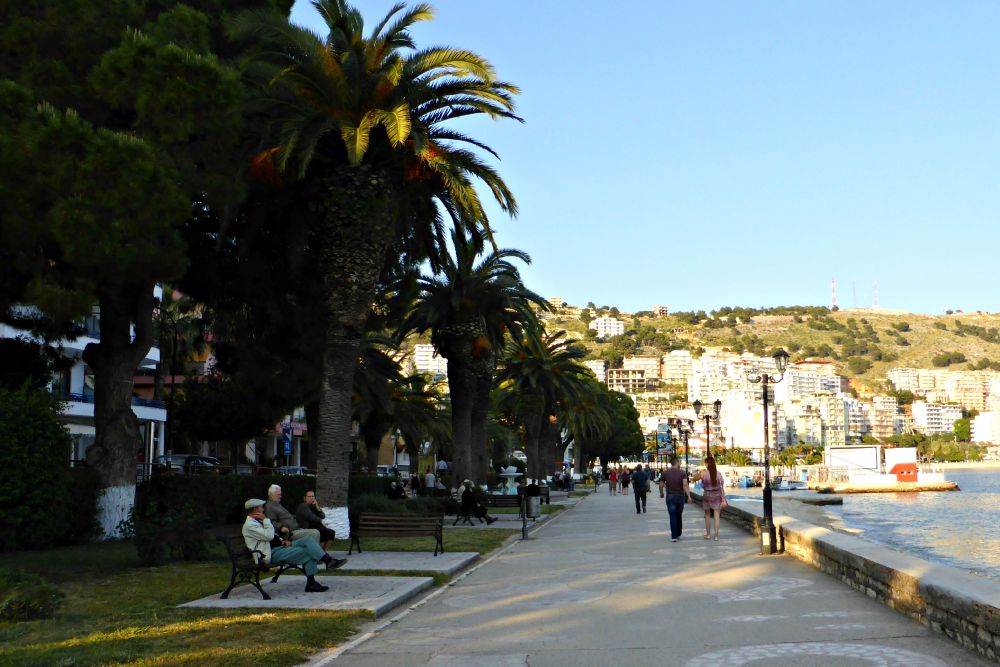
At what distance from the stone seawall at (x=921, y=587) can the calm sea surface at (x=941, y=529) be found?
1195 cm

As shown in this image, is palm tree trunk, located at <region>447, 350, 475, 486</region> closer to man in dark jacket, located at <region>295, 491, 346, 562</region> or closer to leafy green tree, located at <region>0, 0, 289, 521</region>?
leafy green tree, located at <region>0, 0, 289, 521</region>

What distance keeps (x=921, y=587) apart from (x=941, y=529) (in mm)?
43106

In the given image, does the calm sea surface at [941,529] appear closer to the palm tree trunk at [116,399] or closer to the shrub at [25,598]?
the palm tree trunk at [116,399]

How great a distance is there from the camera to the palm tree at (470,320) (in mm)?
35000

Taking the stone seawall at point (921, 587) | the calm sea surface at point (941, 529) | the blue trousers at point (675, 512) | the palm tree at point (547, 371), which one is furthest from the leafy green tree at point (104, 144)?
the palm tree at point (547, 371)

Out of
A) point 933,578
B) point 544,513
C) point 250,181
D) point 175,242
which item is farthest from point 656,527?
point 933,578

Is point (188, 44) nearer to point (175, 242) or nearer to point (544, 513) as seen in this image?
point (175, 242)

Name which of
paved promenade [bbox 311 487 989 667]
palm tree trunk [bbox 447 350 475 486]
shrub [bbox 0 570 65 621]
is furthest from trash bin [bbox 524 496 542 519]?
shrub [bbox 0 570 65 621]

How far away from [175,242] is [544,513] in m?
24.2

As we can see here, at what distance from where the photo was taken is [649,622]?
10367 mm

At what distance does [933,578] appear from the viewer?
957 centimetres

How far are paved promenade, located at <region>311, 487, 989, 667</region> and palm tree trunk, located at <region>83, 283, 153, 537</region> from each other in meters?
8.44

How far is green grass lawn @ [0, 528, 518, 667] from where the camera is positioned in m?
8.38

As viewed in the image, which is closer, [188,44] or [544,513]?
[188,44]
